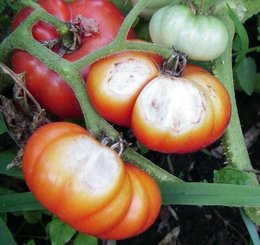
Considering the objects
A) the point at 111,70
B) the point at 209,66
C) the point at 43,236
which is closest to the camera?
the point at 111,70

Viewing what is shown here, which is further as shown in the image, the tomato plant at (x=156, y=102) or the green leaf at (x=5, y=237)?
the green leaf at (x=5, y=237)

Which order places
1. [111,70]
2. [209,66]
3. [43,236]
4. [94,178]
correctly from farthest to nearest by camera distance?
[43,236] → [209,66] → [111,70] → [94,178]

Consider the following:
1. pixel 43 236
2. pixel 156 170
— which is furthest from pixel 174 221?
pixel 156 170

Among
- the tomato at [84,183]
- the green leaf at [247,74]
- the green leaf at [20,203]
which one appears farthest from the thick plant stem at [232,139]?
the green leaf at [20,203]

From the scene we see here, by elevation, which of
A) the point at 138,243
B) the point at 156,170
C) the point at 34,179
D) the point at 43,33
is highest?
the point at 43,33

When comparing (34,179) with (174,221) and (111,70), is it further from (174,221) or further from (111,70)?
(174,221)

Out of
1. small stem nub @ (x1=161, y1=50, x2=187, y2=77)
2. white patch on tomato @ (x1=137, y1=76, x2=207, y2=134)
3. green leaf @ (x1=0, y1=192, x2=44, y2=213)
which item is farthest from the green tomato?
green leaf @ (x1=0, y1=192, x2=44, y2=213)

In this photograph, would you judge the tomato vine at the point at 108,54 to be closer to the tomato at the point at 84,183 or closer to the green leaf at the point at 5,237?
the tomato at the point at 84,183
